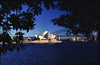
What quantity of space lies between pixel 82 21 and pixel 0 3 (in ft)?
21.7

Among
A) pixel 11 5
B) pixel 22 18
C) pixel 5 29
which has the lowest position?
pixel 5 29

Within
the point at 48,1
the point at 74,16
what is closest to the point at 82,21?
the point at 74,16

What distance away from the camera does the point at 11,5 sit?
5621 millimetres

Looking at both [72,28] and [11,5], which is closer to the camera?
[11,5]

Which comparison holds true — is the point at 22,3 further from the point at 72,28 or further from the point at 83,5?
the point at 72,28

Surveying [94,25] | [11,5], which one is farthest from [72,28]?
[11,5]

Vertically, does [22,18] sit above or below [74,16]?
below

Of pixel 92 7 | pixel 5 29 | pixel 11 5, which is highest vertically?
pixel 92 7

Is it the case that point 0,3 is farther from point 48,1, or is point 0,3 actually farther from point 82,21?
point 82,21

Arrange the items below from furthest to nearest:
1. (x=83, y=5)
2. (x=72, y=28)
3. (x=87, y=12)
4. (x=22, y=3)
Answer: (x=72, y=28) < (x=87, y=12) < (x=83, y=5) < (x=22, y=3)

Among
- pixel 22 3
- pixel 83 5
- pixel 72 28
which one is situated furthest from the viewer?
pixel 72 28

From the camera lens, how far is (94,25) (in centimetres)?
974

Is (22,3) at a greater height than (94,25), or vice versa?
(22,3)

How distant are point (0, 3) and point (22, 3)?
1.04 metres
